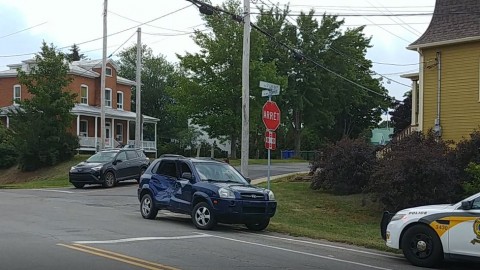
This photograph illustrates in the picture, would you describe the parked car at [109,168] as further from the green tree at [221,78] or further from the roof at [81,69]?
the roof at [81,69]

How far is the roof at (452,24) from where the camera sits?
21.4 metres

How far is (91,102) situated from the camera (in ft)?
163

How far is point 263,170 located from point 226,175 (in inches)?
Answer: 731

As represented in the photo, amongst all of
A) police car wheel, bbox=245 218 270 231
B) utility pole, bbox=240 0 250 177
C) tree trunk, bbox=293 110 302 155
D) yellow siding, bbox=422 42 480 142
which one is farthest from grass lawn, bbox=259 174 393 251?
tree trunk, bbox=293 110 302 155

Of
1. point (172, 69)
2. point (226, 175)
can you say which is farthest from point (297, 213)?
point (172, 69)

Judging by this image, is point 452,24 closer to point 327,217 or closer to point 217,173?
point 327,217

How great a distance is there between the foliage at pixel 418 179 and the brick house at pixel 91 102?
31776 mm

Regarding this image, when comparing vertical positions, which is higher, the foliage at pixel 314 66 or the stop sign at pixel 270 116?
the foliage at pixel 314 66

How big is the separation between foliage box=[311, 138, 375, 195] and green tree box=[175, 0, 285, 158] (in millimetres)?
21821

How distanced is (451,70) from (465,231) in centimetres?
1377

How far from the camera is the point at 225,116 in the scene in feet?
144

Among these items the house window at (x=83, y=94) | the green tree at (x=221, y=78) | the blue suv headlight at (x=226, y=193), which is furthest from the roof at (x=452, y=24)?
the house window at (x=83, y=94)

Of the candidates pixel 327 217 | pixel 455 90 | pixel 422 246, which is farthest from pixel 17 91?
pixel 422 246

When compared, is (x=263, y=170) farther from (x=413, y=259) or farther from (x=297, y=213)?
(x=413, y=259)
